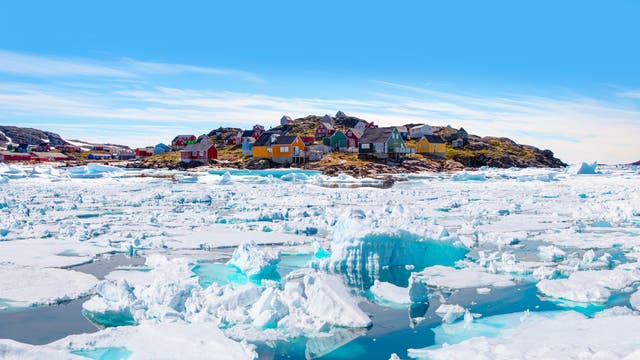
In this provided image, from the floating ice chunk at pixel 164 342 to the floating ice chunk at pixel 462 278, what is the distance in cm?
506

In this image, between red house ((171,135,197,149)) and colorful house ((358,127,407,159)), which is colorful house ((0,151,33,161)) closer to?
red house ((171,135,197,149))

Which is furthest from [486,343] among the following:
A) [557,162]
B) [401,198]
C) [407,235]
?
[557,162]

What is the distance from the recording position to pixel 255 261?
10930 millimetres

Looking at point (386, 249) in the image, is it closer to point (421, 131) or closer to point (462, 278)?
point (462, 278)

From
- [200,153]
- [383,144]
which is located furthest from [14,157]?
[383,144]

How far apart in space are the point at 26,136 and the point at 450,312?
179581 mm

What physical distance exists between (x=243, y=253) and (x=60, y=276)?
3.64m

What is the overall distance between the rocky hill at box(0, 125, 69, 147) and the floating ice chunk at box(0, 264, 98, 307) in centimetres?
14950

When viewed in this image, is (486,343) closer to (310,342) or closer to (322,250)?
(310,342)

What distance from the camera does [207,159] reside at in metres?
67.2

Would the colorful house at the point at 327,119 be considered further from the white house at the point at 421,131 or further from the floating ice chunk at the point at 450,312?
the floating ice chunk at the point at 450,312

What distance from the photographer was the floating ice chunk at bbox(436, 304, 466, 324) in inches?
319

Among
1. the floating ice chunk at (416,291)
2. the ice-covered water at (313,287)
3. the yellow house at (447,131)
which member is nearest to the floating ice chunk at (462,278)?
the ice-covered water at (313,287)

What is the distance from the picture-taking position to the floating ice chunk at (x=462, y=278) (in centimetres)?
1038
